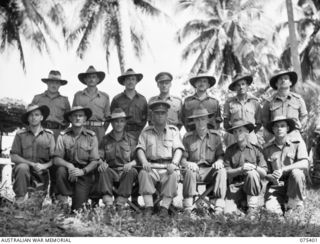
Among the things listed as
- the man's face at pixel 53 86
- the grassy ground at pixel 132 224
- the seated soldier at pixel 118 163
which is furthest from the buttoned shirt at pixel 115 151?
the man's face at pixel 53 86

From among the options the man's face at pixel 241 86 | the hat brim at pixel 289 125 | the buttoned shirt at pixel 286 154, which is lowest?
the buttoned shirt at pixel 286 154

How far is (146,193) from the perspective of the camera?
19.1 feet

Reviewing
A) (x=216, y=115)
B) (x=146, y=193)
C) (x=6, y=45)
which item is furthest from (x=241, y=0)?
(x=146, y=193)

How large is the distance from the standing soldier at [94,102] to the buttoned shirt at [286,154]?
8.01ft

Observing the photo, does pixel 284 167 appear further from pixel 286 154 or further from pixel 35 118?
pixel 35 118

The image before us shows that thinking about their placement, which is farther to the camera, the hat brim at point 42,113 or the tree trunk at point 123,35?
the tree trunk at point 123,35

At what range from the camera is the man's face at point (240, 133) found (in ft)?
20.7

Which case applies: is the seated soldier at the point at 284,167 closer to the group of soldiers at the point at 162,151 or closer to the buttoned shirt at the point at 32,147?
the group of soldiers at the point at 162,151

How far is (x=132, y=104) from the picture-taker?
23.4ft

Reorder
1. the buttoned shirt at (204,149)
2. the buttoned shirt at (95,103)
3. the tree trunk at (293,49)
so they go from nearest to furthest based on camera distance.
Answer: the buttoned shirt at (204,149) < the buttoned shirt at (95,103) < the tree trunk at (293,49)

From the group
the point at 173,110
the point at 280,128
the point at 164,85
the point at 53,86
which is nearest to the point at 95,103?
the point at 53,86

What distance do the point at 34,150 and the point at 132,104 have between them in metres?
1.68

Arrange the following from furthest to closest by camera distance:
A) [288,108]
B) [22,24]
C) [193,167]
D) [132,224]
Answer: [22,24] < [288,108] < [193,167] < [132,224]

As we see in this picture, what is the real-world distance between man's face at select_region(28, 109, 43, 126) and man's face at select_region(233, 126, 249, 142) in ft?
8.67
